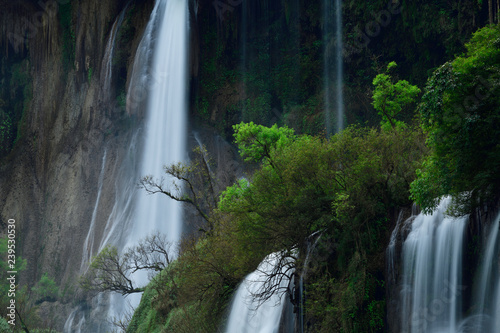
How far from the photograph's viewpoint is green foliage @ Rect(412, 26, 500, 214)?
14.8m

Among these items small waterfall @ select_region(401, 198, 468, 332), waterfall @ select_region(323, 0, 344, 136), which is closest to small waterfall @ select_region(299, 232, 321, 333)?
small waterfall @ select_region(401, 198, 468, 332)

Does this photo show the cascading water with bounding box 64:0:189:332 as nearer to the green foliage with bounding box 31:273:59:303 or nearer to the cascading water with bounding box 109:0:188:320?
the cascading water with bounding box 109:0:188:320

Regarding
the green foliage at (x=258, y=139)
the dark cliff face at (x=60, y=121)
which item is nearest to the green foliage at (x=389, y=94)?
the green foliage at (x=258, y=139)

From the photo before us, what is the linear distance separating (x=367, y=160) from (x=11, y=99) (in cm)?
5143

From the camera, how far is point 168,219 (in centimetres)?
4306

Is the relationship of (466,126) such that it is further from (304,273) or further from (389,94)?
(389,94)

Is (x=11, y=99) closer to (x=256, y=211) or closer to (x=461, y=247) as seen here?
(x=256, y=211)

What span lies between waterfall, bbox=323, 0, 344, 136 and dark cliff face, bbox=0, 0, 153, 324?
17150mm

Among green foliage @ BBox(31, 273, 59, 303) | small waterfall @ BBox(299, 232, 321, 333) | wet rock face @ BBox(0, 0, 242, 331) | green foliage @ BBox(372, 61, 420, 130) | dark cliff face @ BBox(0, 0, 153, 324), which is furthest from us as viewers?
dark cliff face @ BBox(0, 0, 153, 324)

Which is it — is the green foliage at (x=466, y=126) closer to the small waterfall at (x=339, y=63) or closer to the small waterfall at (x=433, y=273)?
the small waterfall at (x=433, y=273)

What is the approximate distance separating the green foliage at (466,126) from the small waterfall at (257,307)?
7.21 m

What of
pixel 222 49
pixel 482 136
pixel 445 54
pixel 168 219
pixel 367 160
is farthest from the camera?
pixel 222 49

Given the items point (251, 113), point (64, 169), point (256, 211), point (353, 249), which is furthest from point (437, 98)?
point (64, 169)

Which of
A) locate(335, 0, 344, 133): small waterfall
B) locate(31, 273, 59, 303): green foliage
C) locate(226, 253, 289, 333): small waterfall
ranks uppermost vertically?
locate(335, 0, 344, 133): small waterfall
